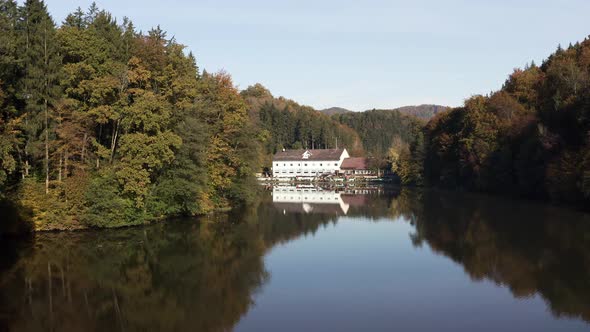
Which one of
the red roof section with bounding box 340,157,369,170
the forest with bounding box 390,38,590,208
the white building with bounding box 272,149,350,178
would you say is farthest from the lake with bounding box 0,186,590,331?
the white building with bounding box 272,149,350,178

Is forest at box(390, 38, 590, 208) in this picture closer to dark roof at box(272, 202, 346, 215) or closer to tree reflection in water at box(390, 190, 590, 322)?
tree reflection in water at box(390, 190, 590, 322)

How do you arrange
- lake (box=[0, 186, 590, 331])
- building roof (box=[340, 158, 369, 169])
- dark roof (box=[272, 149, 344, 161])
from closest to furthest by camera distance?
1. lake (box=[0, 186, 590, 331])
2. building roof (box=[340, 158, 369, 169])
3. dark roof (box=[272, 149, 344, 161])

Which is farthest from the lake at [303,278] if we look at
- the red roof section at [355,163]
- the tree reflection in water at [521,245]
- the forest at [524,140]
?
the red roof section at [355,163]

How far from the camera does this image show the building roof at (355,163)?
123 meters

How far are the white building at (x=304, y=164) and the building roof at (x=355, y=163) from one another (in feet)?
4.12

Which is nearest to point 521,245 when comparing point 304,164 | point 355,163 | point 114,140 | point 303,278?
point 303,278

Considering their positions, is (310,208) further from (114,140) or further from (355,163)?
(355,163)

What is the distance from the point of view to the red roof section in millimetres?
123312

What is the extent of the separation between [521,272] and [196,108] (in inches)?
1008

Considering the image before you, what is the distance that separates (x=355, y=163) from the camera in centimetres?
12531

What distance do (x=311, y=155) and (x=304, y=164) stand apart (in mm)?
2939

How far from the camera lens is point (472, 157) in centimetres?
6862

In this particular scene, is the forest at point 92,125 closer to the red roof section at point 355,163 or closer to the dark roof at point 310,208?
the dark roof at point 310,208

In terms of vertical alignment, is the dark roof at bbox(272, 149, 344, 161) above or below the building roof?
above
